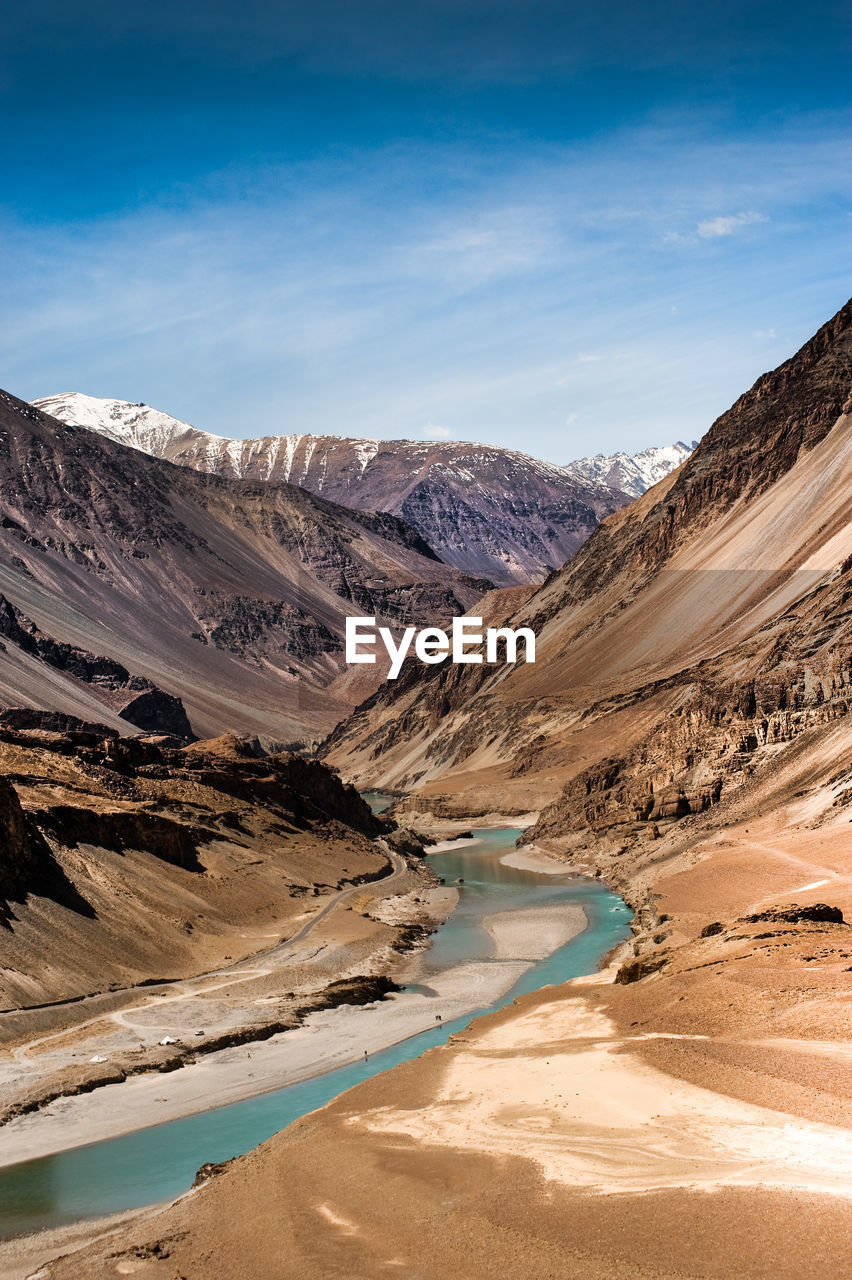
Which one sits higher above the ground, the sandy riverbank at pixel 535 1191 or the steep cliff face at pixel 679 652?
the steep cliff face at pixel 679 652

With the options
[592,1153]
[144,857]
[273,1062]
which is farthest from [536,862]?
[592,1153]

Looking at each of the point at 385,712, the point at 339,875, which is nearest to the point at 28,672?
the point at 385,712

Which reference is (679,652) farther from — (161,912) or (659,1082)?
(659,1082)

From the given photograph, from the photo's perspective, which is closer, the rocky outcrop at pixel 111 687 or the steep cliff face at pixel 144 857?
the steep cliff face at pixel 144 857

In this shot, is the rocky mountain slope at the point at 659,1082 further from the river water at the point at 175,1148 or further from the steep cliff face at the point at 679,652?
the river water at the point at 175,1148

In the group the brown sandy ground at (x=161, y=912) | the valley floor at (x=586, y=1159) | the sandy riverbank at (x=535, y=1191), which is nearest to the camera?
the sandy riverbank at (x=535, y=1191)

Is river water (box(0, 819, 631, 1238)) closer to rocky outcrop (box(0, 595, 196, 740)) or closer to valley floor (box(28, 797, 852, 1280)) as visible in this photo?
valley floor (box(28, 797, 852, 1280))

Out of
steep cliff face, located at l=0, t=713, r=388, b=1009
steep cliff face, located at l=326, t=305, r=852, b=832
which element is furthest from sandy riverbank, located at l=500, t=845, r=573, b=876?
steep cliff face, located at l=0, t=713, r=388, b=1009

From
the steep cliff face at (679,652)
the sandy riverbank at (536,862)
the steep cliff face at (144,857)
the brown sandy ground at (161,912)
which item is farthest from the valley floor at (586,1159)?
the sandy riverbank at (536,862)

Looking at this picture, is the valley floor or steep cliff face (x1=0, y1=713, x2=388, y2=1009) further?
steep cliff face (x1=0, y1=713, x2=388, y2=1009)
